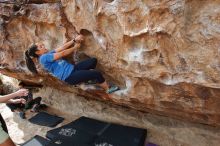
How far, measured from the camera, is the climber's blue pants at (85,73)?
4.64m

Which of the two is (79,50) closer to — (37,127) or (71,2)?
(71,2)

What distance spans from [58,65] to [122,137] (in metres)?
1.53

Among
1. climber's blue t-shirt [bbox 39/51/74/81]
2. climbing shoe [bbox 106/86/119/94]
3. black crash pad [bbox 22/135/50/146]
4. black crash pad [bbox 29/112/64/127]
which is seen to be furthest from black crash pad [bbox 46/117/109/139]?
climber's blue t-shirt [bbox 39/51/74/81]

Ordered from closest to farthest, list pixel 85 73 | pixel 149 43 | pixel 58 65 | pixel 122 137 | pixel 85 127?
pixel 149 43, pixel 85 73, pixel 58 65, pixel 122 137, pixel 85 127

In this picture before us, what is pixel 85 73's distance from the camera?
15.1 feet

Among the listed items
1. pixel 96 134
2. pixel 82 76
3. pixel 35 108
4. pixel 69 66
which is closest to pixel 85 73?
pixel 82 76

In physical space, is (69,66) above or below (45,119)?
above

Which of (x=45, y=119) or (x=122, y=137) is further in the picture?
(x=45, y=119)

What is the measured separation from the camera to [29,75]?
6.51 metres

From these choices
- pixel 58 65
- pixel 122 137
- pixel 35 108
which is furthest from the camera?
pixel 35 108

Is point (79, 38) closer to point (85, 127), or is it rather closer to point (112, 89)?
point (112, 89)

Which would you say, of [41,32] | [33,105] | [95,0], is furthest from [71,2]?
[33,105]

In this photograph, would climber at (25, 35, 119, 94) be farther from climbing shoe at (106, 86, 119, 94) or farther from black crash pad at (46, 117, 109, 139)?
black crash pad at (46, 117, 109, 139)

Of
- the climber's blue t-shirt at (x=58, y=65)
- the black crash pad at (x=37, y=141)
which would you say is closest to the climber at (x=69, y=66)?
the climber's blue t-shirt at (x=58, y=65)
